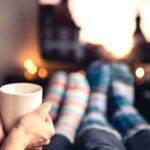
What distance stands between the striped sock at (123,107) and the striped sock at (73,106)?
0.13 metres

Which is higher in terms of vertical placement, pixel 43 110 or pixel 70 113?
pixel 43 110

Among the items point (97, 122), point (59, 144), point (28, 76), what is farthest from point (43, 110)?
point (28, 76)

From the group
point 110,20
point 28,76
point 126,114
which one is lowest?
point 28,76

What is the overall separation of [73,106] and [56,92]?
0.12m

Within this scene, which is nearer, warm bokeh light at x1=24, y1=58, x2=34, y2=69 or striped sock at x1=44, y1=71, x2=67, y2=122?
striped sock at x1=44, y1=71, x2=67, y2=122

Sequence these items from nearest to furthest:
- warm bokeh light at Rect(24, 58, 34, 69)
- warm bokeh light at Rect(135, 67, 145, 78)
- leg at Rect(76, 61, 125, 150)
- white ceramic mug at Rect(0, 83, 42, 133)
→ white ceramic mug at Rect(0, 83, 42, 133) → leg at Rect(76, 61, 125, 150) → warm bokeh light at Rect(135, 67, 145, 78) → warm bokeh light at Rect(24, 58, 34, 69)

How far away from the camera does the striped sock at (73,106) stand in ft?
3.68

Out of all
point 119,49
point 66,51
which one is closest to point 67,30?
point 66,51

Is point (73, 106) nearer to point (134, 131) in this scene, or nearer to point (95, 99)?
point (95, 99)

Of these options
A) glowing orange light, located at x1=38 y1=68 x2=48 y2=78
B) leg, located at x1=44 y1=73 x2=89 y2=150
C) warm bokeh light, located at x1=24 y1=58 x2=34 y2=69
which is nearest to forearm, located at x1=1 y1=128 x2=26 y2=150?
leg, located at x1=44 y1=73 x2=89 y2=150

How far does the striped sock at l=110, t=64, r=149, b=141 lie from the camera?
110cm

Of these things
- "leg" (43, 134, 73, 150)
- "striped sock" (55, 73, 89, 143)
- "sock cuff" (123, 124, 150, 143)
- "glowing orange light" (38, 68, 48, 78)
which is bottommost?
"glowing orange light" (38, 68, 48, 78)

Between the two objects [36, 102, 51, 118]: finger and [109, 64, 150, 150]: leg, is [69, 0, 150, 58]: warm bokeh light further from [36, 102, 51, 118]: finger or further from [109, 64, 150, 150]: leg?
[36, 102, 51, 118]: finger

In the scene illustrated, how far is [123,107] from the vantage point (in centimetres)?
136
